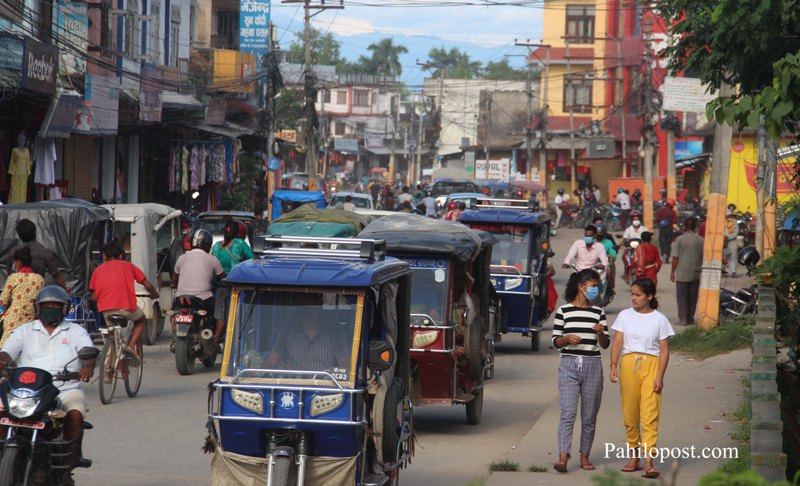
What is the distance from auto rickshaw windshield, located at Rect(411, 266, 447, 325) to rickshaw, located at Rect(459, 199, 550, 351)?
626 centimetres

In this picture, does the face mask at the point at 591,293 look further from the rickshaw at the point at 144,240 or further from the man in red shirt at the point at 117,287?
the rickshaw at the point at 144,240

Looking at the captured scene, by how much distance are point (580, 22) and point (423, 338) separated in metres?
70.0

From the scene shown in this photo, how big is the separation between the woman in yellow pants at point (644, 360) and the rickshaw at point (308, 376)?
2.09 metres

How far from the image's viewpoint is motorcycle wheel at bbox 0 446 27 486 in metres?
7.38

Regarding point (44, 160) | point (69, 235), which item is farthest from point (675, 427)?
point (44, 160)

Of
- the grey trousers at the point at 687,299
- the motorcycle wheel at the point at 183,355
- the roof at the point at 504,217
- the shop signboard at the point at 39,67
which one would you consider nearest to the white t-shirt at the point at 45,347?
the motorcycle wheel at the point at 183,355

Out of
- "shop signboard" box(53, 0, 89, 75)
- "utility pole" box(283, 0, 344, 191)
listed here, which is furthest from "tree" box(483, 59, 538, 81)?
"shop signboard" box(53, 0, 89, 75)

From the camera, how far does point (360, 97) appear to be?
13038cm

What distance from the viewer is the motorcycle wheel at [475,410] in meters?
12.8

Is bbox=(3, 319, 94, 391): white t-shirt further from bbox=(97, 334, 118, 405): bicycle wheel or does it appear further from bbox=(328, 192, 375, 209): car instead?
bbox=(328, 192, 375, 209): car

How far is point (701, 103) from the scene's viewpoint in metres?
26.3

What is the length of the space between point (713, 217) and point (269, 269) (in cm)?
1274

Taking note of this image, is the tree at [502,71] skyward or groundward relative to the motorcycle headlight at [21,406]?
skyward

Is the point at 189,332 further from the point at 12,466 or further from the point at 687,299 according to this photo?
the point at 687,299
